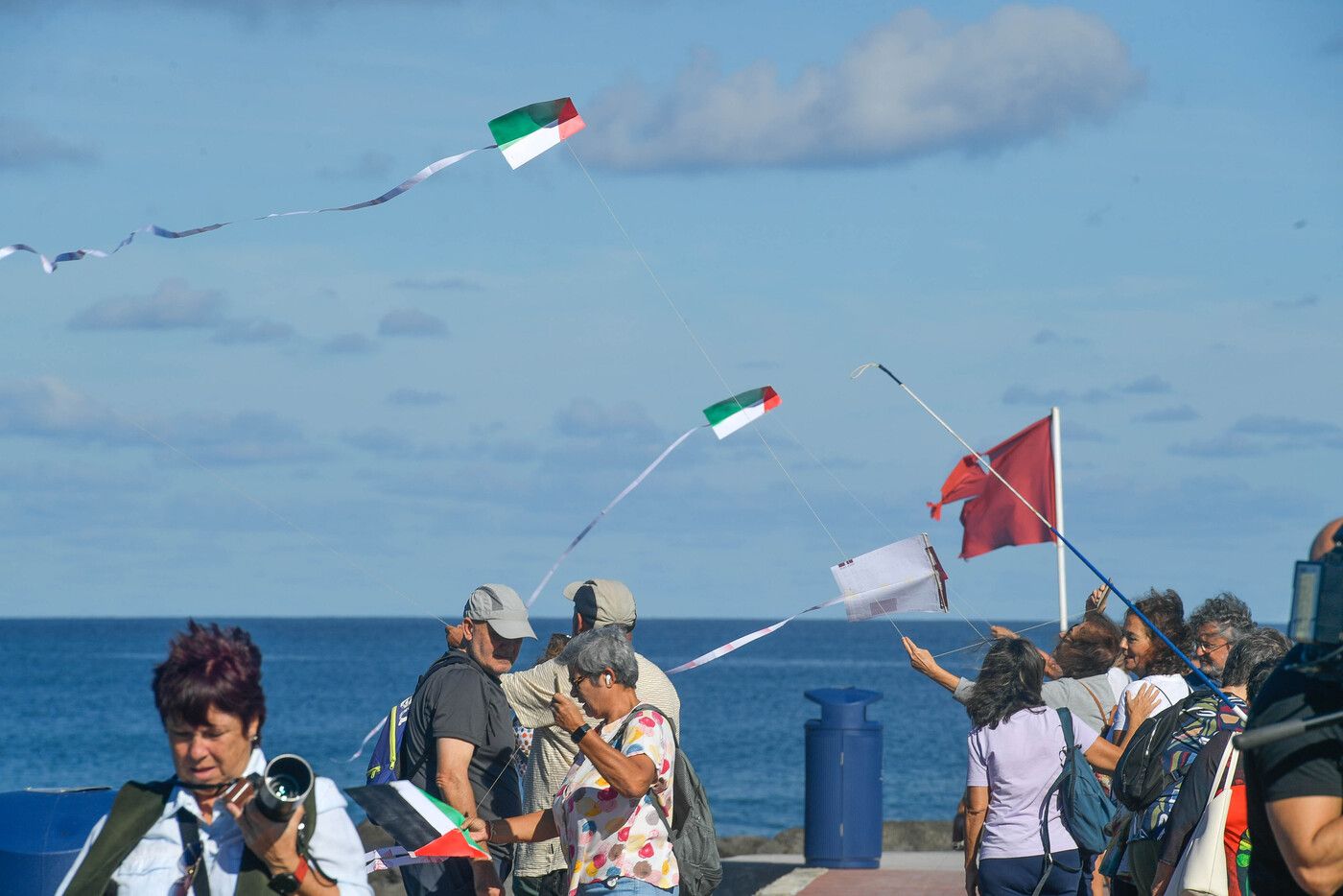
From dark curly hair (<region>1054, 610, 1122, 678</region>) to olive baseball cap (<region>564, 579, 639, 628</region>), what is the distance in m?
1.95

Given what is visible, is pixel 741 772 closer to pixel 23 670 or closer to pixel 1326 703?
pixel 1326 703

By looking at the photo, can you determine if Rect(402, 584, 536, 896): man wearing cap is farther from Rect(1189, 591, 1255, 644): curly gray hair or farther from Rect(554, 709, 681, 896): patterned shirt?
Rect(1189, 591, 1255, 644): curly gray hair

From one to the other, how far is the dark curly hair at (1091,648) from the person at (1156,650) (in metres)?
0.06

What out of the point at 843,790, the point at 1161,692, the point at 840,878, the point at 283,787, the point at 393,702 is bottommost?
the point at 393,702

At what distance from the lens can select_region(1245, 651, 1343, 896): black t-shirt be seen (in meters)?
2.91

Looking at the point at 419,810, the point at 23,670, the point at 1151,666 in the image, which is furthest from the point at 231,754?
the point at 23,670

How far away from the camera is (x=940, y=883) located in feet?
33.9

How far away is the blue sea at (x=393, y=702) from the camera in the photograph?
42.4m

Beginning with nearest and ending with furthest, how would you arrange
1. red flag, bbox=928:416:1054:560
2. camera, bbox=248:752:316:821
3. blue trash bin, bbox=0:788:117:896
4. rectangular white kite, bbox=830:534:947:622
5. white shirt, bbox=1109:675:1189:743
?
camera, bbox=248:752:316:821
blue trash bin, bbox=0:788:117:896
white shirt, bbox=1109:675:1189:743
rectangular white kite, bbox=830:534:947:622
red flag, bbox=928:416:1054:560

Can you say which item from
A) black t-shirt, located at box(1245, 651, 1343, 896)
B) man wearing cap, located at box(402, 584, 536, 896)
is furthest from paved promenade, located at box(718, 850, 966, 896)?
black t-shirt, located at box(1245, 651, 1343, 896)

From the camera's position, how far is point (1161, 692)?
→ 19.0ft

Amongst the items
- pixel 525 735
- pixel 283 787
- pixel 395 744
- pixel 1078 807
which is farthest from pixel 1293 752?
pixel 525 735

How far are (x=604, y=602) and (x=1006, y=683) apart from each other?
1.42 m

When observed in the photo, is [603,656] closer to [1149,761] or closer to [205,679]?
[1149,761]
